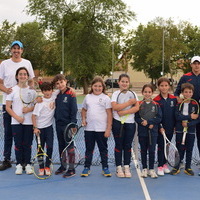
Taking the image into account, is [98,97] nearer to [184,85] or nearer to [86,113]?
[86,113]

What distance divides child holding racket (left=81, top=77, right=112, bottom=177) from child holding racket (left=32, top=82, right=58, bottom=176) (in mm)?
478

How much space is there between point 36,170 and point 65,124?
90cm

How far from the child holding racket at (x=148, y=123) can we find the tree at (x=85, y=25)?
20.7 m

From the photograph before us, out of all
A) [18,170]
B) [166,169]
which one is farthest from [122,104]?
[18,170]

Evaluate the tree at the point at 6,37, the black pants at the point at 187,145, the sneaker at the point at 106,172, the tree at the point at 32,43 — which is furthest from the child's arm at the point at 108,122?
the tree at the point at 32,43

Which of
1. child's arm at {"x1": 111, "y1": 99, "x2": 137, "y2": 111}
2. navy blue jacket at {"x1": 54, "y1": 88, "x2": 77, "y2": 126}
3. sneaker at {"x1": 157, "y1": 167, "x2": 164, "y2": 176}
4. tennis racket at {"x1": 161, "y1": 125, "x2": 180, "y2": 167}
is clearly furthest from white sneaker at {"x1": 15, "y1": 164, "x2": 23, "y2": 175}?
tennis racket at {"x1": 161, "y1": 125, "x2": 180, "y2": 167}

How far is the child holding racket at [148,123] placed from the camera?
4289 millimetres

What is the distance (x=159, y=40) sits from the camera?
2731cm

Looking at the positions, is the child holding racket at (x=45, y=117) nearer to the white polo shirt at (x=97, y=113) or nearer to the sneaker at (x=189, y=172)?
the white polo shirt at (x=97, y=113)

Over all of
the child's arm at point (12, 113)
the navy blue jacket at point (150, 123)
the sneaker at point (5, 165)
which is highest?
→ the child's arm at point (12, 113)

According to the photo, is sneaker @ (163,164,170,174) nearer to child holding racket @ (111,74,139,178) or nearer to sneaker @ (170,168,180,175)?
sneaker @ (170,168,180,175)

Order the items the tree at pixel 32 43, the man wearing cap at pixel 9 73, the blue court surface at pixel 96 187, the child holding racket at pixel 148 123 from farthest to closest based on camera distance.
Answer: the tree at pixel 32 43 → the man wearing cap at pixel 9 73 → the child holding racket at pixel 148 123 → the blue court surface at pixel 96 187

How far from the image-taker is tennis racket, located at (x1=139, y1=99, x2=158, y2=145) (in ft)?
14.1

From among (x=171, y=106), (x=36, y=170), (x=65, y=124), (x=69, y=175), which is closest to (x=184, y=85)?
(x=171, y=106)
